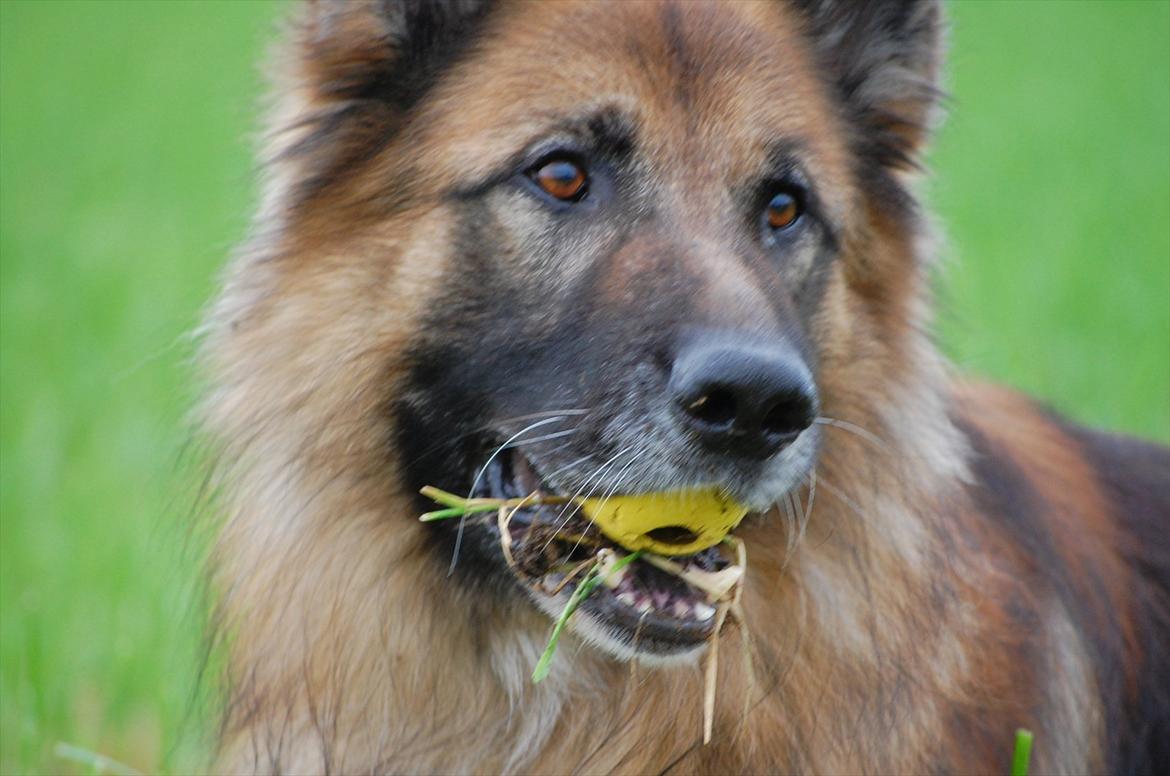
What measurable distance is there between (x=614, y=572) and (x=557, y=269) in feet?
2.36

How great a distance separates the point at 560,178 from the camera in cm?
332

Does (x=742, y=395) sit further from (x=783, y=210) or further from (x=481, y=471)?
(x=783, y=210)

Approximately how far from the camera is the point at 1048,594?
3.80m

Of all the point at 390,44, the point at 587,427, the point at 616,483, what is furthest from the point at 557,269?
the point at 390,44

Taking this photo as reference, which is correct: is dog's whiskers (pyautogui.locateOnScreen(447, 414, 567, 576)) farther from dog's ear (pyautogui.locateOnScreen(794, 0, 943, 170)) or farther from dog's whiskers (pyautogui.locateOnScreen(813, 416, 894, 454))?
dog's ear (pyautogui.locateOnScreen(794, 0, 943, 170))

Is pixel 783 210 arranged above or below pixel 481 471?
above

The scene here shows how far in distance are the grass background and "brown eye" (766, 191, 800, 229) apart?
74 cm

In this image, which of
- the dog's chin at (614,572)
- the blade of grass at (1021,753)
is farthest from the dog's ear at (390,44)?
the blade of grass at (1021,753)

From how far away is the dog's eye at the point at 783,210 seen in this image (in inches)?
138

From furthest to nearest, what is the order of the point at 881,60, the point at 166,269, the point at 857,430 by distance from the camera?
the point at 166,269, the point at 881,60, the point at 857,430

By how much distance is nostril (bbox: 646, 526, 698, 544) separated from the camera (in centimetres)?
313

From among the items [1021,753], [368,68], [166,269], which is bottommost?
[166,269]

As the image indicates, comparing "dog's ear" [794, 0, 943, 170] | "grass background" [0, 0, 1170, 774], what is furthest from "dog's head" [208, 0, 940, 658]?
"grass background" [0, 0, 1170, 774]

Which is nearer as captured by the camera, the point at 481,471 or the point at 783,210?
the point at 481,471
